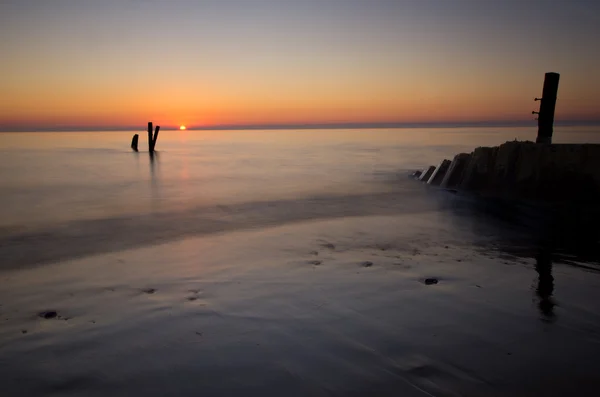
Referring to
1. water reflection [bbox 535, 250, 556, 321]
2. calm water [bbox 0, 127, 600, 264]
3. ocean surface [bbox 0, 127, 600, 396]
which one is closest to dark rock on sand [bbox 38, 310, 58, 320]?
ocean surface [bbox 0, 127, 600, 396]

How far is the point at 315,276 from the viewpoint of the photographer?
18.0 ft

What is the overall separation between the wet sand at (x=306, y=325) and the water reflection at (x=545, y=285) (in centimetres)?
2

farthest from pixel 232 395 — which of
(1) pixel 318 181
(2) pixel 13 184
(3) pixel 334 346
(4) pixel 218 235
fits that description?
(2) pixel 13 184

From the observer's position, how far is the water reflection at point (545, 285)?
420 cm

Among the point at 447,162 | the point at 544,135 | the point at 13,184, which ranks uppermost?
the point at 544,135

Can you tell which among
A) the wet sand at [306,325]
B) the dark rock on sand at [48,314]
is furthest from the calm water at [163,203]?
the dark rock on sand at [48,314]

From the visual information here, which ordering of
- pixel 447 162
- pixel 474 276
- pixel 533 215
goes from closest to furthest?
pixel 474 276 < pixel 533 215 < pixel 447 162

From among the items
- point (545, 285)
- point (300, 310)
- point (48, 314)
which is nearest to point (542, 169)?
point (545, 285)

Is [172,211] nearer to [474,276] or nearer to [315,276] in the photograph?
[315,276]

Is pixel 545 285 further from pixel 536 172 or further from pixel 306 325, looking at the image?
pixel 536 172

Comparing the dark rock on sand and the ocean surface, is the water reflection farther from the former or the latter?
the dark rock on sand

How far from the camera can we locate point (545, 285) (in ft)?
16.4

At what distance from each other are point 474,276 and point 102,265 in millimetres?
5693

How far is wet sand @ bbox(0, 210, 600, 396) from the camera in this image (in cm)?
302
